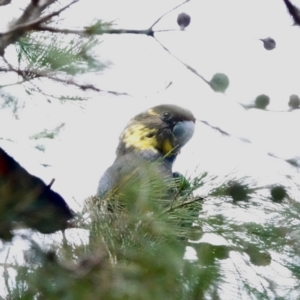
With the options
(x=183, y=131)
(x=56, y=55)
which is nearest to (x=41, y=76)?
(x=56, y=55)

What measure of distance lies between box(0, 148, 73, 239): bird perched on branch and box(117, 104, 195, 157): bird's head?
1.47 metres

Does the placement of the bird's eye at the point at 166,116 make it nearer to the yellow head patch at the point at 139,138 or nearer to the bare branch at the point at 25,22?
the yellow head patch at the point at 139,138

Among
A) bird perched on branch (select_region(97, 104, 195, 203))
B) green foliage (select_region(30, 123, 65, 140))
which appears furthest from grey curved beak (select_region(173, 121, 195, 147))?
green foliage (select_region(30, 123, 65, 140))

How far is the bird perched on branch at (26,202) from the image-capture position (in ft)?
3.43

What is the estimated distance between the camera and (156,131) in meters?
2.81

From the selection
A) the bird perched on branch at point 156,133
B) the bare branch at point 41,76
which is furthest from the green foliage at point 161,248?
the bird perched on branch at point 156,133

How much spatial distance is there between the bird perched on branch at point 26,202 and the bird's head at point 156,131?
1.47 meters

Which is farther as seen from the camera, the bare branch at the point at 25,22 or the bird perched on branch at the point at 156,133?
the bird perched on branch at the point at 156,133

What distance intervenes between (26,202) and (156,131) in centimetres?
173

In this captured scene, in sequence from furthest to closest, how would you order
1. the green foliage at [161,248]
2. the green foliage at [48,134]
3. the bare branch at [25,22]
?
the green foliage at [48,134], the bare branch at [25,22], the green foliage at [161,248]

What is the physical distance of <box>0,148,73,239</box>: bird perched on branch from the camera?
41.1 inches

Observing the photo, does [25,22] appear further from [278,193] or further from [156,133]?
[156,133]

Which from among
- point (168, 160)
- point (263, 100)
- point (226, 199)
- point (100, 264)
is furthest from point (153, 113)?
point (100, 264)

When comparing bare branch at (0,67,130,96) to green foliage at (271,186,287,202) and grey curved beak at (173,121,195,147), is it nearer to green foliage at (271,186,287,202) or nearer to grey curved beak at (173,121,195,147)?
green foliage at (271,186,287,202)
